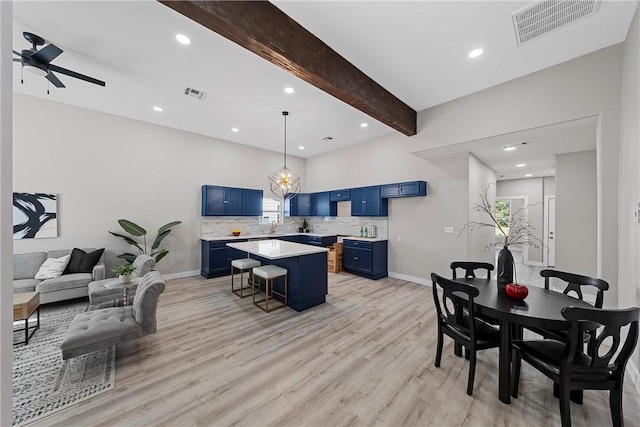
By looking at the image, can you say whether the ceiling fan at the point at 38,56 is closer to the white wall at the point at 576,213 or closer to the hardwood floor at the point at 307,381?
the hardwood floor at the point at 307,381

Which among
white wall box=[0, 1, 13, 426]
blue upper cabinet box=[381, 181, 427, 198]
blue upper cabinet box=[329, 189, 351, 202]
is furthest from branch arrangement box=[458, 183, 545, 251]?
white wall box=[0, 1, 13, 426]

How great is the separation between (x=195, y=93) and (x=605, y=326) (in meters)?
5.16

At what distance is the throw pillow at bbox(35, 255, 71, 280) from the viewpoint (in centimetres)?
362

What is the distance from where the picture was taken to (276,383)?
2.08m

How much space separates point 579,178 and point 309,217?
637 centimetres

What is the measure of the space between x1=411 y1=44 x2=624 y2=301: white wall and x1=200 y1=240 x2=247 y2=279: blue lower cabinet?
17.2ft

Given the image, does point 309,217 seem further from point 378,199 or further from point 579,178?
point 579,178

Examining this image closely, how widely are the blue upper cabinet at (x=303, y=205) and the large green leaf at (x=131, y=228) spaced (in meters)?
3.92

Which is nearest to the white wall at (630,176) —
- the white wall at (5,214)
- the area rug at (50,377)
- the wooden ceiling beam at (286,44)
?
the wooden ceiling beam at (286,44)

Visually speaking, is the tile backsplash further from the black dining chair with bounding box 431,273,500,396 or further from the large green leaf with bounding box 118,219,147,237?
the black dining chair with bounding box 431,273,500,396

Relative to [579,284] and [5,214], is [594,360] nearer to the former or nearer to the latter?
[579,284]

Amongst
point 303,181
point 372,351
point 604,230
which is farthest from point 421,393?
point 303,181

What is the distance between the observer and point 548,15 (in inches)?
85.8

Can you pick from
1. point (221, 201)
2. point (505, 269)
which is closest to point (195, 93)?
point (221, 201)
